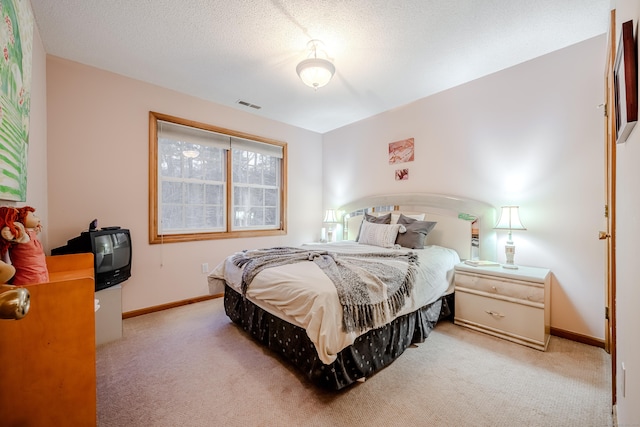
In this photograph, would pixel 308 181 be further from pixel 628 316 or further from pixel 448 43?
pixel 628 316

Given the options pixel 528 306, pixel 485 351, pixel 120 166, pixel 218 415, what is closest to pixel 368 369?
pixel 218 415

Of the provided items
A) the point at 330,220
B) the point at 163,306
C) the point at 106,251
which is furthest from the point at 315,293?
the point at 330,220

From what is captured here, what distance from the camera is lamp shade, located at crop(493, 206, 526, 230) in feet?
8.11

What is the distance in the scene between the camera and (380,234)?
321 centimetres

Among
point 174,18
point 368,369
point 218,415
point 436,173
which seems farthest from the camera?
point 436,173

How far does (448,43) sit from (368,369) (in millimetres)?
2744

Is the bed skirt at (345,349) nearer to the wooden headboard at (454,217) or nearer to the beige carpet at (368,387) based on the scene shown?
the beige carpet at (368,387)

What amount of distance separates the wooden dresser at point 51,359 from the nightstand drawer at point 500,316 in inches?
110

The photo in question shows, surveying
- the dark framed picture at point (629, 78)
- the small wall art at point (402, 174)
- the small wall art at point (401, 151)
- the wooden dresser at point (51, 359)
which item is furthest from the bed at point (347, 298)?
the dark framed picture at point (629, 78)

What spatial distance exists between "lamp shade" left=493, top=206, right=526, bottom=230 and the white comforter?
61cm

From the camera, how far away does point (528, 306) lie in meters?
2.18

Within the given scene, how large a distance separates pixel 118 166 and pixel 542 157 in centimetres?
437

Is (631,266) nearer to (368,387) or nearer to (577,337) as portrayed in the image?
(368,387)

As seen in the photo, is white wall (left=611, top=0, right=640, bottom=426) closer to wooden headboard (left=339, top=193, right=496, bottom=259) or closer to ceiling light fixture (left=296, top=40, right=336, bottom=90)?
ceiling light fixture (left=296, top=40, right=336, bottom=90)
